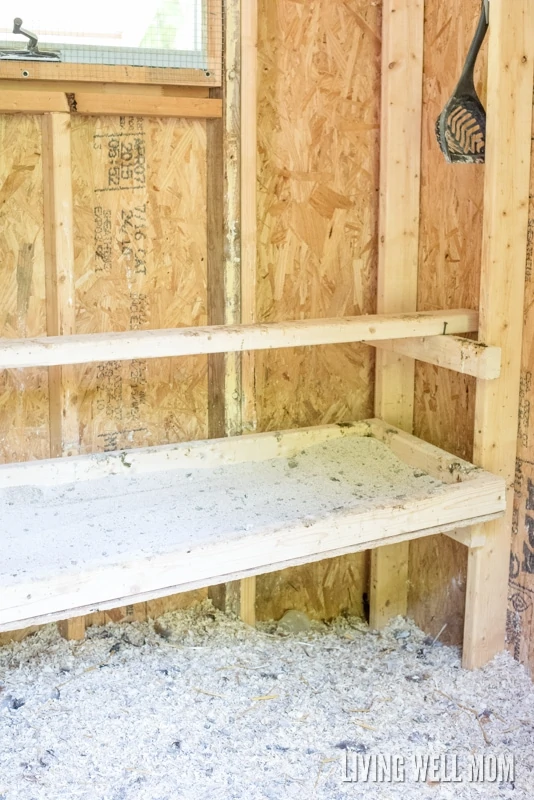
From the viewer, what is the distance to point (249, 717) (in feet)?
7.80

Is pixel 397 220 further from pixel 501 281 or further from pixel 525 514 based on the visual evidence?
pixel 525 514

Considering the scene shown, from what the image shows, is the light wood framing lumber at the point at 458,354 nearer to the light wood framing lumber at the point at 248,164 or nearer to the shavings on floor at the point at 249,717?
the light wood framing lumber at the point at 248,164

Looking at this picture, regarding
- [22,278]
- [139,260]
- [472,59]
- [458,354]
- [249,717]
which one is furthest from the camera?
[139,260]

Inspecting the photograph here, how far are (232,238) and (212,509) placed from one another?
85 centimetres

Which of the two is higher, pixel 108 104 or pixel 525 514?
pixel 108 104

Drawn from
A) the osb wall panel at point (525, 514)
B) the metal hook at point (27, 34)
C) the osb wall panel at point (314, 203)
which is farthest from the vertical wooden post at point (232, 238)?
the osb wall panel at point (525, 514)

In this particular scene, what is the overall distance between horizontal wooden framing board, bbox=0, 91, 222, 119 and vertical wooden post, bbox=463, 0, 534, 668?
81cm

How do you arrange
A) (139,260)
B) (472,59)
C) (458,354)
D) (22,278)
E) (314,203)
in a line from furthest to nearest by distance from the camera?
1. (314,203)
2. (139,260)
3. (22,278)
4. (458,354)
5. (472,59)

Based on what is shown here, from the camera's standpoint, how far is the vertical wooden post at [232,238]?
2.64 meters

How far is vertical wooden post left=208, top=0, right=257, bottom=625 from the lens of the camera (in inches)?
104

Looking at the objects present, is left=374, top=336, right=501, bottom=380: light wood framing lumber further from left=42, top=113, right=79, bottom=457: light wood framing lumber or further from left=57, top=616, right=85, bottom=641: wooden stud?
left=57, top=616, right=85, bottom=641: wooden stud

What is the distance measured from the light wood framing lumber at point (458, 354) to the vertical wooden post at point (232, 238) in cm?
51

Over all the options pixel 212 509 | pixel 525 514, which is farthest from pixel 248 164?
pixel 525 514

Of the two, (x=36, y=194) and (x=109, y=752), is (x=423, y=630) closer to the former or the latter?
(x=109, y=752)
